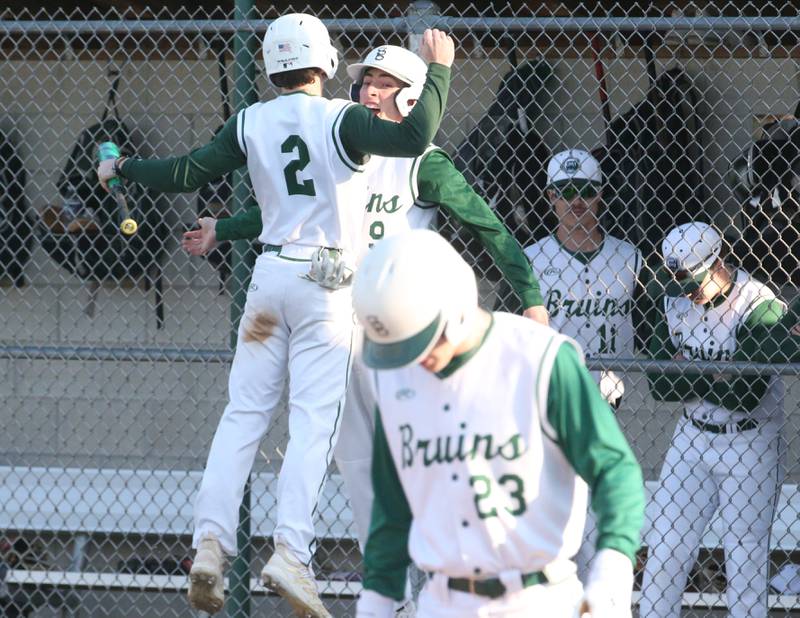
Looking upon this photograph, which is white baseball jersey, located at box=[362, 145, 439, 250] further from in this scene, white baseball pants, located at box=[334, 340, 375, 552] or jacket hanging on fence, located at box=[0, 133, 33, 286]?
jacket hanging on fence, located at box=[0, 133, 33, 286]

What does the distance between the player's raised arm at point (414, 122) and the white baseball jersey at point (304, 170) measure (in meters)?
0.06

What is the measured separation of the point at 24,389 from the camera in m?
7.39

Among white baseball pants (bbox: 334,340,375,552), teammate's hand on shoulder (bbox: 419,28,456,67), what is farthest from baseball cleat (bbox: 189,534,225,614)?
teammate's hand on shoulder (bbox: 419,28,456,67)

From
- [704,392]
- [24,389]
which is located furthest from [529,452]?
[24,389]

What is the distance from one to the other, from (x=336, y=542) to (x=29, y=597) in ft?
4.64

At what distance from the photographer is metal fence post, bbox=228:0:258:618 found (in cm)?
511

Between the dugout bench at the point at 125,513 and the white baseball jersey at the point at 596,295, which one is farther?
the dugout bench at the point at 125,513

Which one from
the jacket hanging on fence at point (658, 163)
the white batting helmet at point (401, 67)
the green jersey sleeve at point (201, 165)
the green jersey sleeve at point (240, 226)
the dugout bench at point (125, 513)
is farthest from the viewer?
the jacket hanging on fence at point (658, 163)

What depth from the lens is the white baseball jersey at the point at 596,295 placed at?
5.67m

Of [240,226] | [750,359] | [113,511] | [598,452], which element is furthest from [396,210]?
[113,511]

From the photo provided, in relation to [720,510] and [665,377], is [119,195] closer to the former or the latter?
[665,377]

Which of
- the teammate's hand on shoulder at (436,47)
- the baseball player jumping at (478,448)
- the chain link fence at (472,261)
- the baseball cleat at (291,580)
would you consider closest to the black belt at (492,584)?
the baseball player jumping at (478,448)

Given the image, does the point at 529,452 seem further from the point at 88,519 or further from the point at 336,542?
the point at 88,519

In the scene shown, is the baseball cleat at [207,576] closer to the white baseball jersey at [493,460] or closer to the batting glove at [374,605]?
the batting glove at [374,605]
